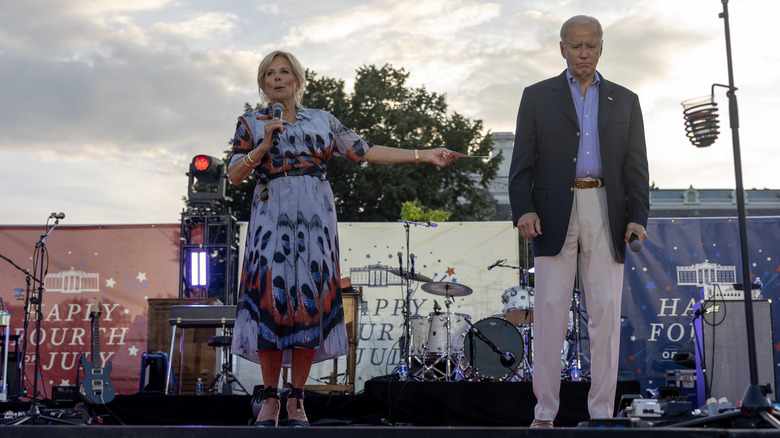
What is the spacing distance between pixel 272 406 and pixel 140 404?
295 centimetres

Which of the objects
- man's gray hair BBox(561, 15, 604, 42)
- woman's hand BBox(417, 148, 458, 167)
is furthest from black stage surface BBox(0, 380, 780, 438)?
man's gray hair BBox(561, 15, 604, 42)

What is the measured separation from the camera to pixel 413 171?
72.4ft

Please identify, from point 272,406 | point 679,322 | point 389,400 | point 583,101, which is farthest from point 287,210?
point 679,322

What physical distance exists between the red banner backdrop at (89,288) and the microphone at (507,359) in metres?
4.29

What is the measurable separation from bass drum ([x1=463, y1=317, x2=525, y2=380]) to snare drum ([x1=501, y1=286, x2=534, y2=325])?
274 millimetres

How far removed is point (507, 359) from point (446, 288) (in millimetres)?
967

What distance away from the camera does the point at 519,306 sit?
8.13 meters

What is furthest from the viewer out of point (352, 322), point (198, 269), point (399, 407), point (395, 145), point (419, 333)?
point (395, 145)

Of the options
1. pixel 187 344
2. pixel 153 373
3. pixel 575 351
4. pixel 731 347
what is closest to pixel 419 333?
pixel 575 351

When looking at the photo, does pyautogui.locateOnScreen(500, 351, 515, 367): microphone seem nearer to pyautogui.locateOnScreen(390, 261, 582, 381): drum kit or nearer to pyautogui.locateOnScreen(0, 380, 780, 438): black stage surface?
pyautogui.locateOnScreen(390, 261, 582, 381): drum kit

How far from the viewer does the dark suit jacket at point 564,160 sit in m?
3.26

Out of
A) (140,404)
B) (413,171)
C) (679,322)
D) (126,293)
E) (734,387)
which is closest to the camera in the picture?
(734,387)

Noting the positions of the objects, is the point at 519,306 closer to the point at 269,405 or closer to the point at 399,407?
the point at 399,407

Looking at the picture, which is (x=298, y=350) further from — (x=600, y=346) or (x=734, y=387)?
(x=734, y=387)
